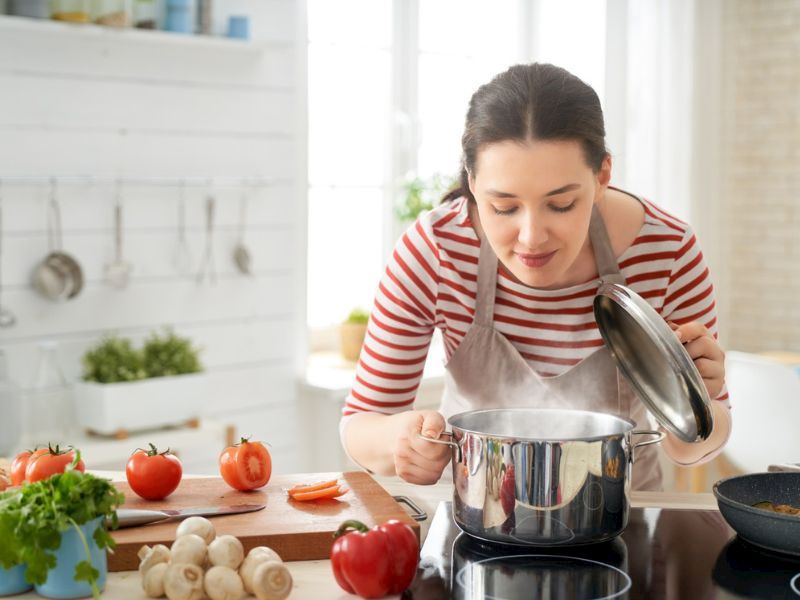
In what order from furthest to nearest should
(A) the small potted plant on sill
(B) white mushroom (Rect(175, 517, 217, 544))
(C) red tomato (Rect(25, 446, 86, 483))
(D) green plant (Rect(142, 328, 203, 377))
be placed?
(A) the small potted plant on sill → (D) green plant (Rect(142, 328, 203, 377)) → (C) red tomato (Rect(25, 446, 86, 483)) → (B) white mushroom (Rect(175, 517, 217, 544))

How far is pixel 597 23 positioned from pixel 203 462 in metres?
2.42

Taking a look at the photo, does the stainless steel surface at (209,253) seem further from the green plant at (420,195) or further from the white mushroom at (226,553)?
the white mushroom at (226,553)

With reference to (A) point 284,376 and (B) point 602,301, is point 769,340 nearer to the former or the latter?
(A) point 284,376

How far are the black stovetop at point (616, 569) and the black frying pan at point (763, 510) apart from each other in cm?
2

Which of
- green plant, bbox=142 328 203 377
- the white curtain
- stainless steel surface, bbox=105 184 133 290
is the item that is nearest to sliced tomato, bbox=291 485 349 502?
green plant, bbox=142 328 203 377

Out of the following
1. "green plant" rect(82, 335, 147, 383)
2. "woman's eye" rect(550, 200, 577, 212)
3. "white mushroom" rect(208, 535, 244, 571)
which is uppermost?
"woman's eye" rect(550, 200, 577, 212)

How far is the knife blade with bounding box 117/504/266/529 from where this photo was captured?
4.27 ft

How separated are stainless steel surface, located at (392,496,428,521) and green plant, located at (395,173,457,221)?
232 centimetres

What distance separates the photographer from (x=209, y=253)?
129 inches

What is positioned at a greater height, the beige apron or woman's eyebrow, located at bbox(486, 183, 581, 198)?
woman's eyebrow, located at bbox(486, 183, 581, 198)

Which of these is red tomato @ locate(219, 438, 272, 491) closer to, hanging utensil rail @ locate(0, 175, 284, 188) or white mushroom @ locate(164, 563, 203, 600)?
white mushroom @ locate(164, 563, 203, 600)

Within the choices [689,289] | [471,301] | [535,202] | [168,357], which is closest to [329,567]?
[535,202]

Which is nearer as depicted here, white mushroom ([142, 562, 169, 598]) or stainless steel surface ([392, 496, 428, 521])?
white mushroom ([142, 562, 169, 598])

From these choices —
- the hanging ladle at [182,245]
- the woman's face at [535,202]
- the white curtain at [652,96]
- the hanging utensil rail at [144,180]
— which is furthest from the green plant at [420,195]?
the woman's face at [535,202]
